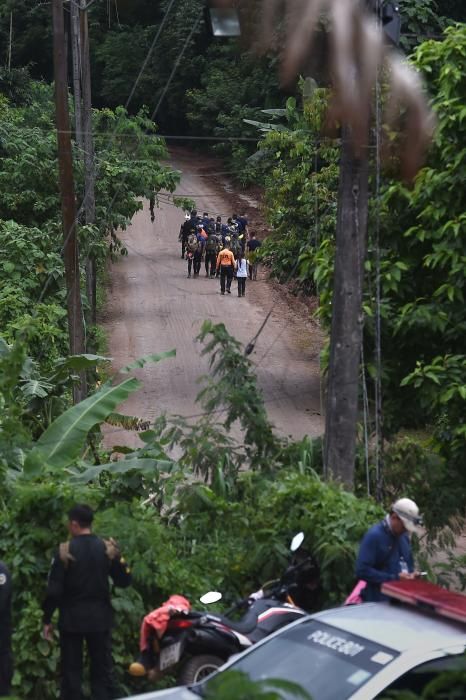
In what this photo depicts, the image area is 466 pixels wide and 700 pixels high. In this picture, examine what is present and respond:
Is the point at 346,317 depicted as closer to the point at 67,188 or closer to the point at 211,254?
the point at 67,188

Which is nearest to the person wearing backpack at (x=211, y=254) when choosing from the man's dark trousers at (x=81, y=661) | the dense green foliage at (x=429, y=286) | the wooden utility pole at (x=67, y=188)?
the wooden utility pole at (x=67, y=188)

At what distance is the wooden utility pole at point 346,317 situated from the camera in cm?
1002

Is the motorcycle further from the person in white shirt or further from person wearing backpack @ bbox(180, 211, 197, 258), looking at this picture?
person wearing backpack @ bbox(180, 211, 197, 258)

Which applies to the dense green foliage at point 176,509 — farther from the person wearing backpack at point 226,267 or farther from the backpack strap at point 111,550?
the person wearing backpack at point 226,267

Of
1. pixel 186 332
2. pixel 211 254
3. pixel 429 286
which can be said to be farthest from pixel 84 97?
pixel 211 254

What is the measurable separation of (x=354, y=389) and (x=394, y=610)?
4.05m

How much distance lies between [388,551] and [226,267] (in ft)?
82.7

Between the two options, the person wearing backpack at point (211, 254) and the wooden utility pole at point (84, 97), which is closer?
the wooden utility pole at point (84, 97)

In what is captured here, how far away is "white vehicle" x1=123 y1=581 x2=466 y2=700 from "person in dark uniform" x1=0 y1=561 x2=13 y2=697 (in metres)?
1.17

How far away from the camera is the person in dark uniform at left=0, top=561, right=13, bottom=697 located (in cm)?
670

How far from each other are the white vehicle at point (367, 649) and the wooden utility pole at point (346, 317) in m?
3.72

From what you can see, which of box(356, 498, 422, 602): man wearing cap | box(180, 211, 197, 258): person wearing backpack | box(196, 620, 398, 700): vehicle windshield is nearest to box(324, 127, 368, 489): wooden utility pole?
box(356, 498, 422, 602): man wearing cap

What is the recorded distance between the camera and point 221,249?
33875mm

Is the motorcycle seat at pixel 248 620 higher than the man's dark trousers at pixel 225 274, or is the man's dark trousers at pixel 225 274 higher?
the motorcycle seat at pixel 248 620
